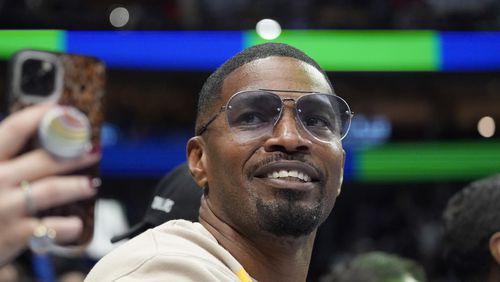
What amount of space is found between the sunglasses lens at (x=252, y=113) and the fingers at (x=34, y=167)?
516 mm

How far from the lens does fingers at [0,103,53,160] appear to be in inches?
Answer: 83.8

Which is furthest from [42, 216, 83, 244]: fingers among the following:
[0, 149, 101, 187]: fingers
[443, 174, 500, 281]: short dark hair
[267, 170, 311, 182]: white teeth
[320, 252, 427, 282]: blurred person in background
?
[443, 174, 500, 281]: short dark hair

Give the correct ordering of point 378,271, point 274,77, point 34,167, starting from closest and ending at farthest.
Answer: point 274,77, point 34,167, point 378,271

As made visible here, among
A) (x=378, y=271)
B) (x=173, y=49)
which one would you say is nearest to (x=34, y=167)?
(x=378, y=271)

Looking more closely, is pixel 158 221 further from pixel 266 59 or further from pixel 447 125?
pixel 447 125

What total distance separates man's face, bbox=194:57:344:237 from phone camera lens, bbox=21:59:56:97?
1.70 feet

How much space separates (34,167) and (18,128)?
0.33ft

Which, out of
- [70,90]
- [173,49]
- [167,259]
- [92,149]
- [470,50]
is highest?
[470,50]

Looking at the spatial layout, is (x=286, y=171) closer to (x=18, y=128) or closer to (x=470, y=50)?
(x=18, y=128)

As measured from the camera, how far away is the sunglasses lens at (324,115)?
6.05 ft

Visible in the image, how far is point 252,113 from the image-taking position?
1.84 metres

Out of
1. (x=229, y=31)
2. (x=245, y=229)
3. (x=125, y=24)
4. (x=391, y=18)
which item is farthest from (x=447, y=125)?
(x=245, y=229)

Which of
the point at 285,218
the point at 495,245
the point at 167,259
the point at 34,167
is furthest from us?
the point at 495,245

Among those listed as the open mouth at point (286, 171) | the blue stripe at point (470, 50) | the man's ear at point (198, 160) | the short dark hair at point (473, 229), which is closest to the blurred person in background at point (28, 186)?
the man's ear at point (198, 160)
